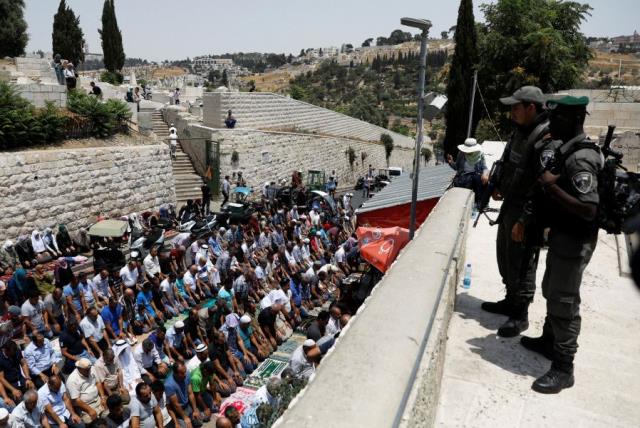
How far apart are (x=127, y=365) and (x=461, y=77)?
23.5 meters

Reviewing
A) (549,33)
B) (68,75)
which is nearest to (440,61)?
(549,33)

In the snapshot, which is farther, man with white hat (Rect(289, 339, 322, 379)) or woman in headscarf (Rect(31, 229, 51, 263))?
woman in headscarf (Rect(31, 229, 51, 263))

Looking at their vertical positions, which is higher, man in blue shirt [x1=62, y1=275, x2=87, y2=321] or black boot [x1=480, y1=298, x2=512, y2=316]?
black boot [x1=480, y1=298, x2=512, y2=316]

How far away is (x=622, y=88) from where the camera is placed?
1587cm

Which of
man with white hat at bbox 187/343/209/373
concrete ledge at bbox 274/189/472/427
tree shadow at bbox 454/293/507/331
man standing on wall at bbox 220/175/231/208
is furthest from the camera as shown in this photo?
man standing on wall at bbox 220/175/231/208

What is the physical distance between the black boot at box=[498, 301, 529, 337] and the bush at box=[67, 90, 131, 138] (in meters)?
14.2

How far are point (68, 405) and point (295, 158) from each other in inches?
738

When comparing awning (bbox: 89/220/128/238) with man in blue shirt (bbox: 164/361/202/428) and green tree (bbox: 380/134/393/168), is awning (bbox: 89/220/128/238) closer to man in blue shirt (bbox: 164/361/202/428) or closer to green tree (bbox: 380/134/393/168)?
man in blue shirt (bbox: 164/361/202/428)

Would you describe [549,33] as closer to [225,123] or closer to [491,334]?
[225,123]

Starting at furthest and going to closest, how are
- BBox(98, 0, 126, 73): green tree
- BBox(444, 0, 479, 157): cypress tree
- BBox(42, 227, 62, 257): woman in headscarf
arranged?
BBox(98, 0, 126, 73): green tree → BBox(444, 0, 479, 157): cypress tree → BBox(42, 227, 62, 257): woman in headscarf

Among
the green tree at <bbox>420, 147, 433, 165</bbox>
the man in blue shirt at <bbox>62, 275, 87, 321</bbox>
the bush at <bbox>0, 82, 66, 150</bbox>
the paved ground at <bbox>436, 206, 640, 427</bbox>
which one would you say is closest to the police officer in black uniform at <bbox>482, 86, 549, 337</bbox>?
the paved ground at <bbox>436, 206, 640, 427</bbox>

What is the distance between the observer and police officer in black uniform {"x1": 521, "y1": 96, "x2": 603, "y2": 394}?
8.43 feet

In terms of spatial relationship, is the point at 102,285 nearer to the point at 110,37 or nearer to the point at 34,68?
the point at 34,68

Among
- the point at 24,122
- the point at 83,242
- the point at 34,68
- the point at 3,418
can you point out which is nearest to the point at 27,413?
the point at 3,418
